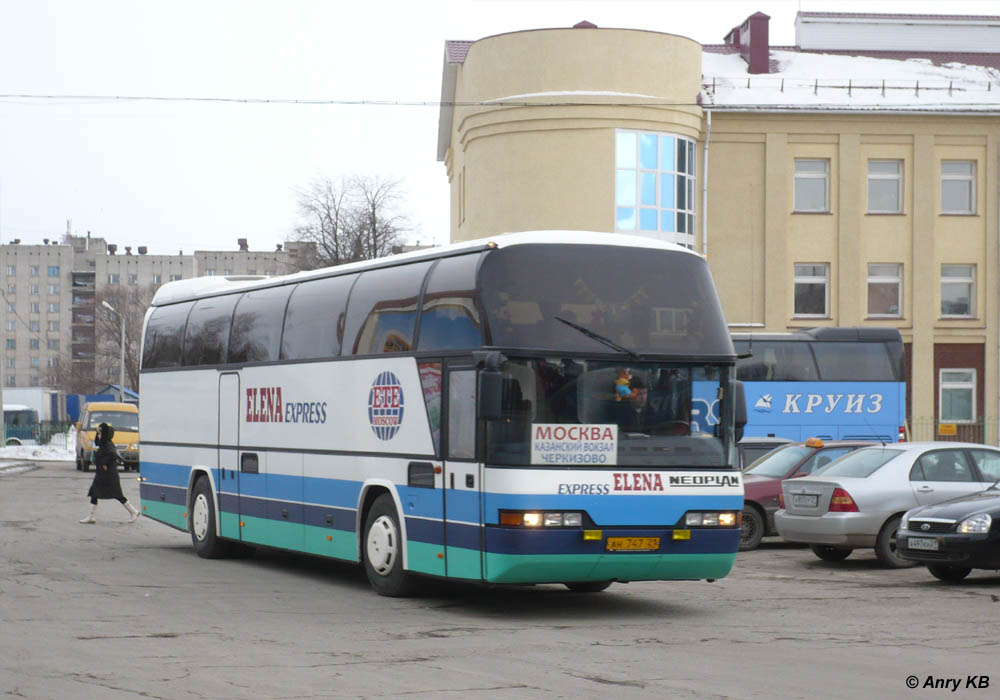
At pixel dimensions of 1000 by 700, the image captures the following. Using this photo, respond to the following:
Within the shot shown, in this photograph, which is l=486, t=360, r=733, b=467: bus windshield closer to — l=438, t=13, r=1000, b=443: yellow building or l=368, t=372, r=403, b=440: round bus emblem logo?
l=368, t=372, r=403, b=440: round bus emblem logo

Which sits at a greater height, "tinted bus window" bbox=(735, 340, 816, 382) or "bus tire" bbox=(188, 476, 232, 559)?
"tinted bus window" bbox=(735, 340, 816, 382)

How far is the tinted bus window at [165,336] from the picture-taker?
20.3m

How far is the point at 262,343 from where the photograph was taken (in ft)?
57.2

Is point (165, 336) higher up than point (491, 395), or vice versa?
point (165, 336)

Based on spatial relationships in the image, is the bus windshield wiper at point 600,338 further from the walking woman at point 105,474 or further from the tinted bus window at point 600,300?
the walking woman at point 105,474

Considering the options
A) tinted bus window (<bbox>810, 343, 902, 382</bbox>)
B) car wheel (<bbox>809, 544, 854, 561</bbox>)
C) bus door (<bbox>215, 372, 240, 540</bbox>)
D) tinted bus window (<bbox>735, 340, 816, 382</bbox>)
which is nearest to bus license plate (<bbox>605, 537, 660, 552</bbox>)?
bus door (<bbox>215, 372, 240, 540</bbox>)

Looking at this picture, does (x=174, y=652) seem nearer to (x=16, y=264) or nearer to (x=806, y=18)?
(x=806, y=18)

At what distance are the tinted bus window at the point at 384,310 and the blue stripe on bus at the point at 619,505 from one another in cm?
204

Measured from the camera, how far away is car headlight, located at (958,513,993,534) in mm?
15328

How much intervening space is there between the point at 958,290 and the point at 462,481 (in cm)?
3897

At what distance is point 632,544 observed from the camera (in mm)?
12453

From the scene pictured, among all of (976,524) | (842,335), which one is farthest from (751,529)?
(842,335)

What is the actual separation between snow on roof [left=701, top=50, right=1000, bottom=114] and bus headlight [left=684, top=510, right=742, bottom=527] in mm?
35945

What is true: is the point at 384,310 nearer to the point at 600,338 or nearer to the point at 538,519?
the point at 600,338
